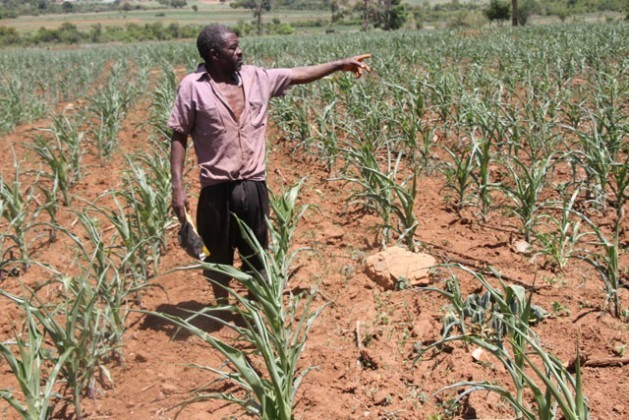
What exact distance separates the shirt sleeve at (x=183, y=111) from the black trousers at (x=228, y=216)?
1.05 feet

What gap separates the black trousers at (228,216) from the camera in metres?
2.87

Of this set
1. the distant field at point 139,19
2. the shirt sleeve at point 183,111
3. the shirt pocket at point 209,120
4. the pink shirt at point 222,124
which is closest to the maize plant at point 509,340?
the pink shirt at point 222,124

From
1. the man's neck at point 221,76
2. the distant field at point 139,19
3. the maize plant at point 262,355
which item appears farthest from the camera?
the distant field at point 139,19

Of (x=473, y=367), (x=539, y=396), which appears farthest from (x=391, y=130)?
(x=539, y=396)

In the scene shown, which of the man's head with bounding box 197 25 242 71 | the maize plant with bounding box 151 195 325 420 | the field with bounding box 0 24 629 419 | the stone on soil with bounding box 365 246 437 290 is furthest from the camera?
the stone on soil with bounding box 365 246 437 290

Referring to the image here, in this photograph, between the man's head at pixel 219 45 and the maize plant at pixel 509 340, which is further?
the man's head at pixel 219 45

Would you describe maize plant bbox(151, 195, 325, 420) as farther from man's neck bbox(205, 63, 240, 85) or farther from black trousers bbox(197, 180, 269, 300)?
man's neck bbox(205, 63, 240, 85)

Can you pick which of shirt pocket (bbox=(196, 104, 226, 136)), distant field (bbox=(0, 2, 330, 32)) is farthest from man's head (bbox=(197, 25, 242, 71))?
distant field (bbox=(0, 2, 330, 32))

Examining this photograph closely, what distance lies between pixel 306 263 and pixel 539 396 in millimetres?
2071

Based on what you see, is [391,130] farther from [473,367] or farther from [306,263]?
[473,367]

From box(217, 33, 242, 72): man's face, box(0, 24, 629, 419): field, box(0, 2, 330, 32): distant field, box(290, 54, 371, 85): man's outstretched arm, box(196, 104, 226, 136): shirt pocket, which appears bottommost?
box(0, 24, 629, 419): field

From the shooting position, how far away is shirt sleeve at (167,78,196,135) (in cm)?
272

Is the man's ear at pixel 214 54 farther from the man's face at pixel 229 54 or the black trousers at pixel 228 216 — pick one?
the black trousers at pixel 228 216

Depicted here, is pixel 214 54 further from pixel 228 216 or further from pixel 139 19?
pixel 139 19
